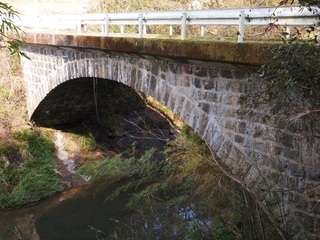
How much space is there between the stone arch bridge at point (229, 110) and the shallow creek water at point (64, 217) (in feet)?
10.6

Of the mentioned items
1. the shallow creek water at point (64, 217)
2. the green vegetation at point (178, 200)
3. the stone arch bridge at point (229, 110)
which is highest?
the stone arch bridge at point (229, 110)

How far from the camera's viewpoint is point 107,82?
457 inches

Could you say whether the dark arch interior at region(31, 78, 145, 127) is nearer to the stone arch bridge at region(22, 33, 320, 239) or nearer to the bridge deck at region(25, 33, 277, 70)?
the stone arch bridge at region(22, 33, 320, 239)

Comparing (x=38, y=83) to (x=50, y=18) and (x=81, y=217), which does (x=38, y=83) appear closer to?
(x=50, y=18)

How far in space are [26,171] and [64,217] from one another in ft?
6.67

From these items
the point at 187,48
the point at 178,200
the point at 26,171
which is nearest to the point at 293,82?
the point at 187,48

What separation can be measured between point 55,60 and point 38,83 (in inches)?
61.4

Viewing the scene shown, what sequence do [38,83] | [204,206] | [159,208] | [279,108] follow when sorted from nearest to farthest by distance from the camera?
1. [279,108]
2. [204,206]
3. [159,208]
4. [38,83]

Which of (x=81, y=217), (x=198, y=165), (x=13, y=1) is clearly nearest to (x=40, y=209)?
(x=81, y=217)

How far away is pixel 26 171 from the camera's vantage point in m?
10.2

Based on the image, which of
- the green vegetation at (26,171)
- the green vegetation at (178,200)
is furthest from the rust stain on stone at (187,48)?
the green vegetation at (26,171)

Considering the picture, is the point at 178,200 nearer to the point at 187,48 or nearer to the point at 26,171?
the point at 187,48

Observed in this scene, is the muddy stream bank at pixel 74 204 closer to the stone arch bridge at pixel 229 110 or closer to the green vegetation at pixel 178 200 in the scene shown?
the green vegetation at pixel 178 200

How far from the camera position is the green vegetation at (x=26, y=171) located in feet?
30.9
